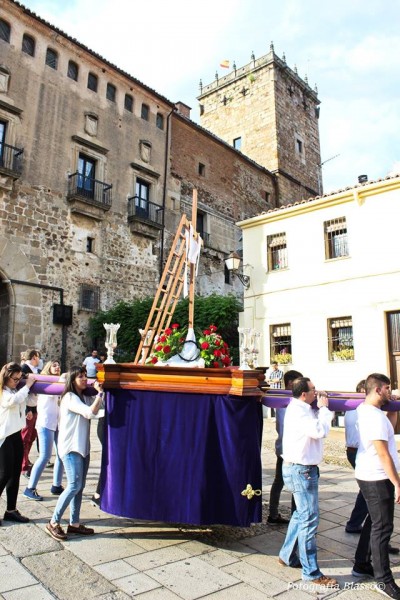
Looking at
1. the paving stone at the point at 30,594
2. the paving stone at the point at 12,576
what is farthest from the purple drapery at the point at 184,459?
the paving stone at the point at 30,594

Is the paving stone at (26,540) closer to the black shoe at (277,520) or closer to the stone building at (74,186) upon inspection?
the black shoe at (277,520)

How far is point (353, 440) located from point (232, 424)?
1.64 meters

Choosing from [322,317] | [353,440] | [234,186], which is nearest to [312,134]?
[234,186]

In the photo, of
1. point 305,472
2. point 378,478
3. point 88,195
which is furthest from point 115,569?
point 88,195

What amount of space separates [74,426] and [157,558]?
139 centimetres

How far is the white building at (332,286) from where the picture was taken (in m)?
13.3

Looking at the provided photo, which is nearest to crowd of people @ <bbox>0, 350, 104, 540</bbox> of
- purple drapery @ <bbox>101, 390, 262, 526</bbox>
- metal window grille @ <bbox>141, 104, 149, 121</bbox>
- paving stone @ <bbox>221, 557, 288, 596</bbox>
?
purple drapery @ <bbox>101, 390, 262, 526</bbox>

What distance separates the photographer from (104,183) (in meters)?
19.1

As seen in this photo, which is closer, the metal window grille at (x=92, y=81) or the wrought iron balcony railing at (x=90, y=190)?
the wrought iron balcony railing at (x=90, y=190)

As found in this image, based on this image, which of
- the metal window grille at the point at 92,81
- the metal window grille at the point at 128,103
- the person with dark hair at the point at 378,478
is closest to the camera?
the person with dark hair at the point at 378,478

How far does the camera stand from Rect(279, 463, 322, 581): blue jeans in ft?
11.4

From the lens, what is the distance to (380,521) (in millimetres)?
3377

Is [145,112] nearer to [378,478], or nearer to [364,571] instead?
[378,478]

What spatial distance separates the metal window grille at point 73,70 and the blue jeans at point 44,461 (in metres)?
17.4
